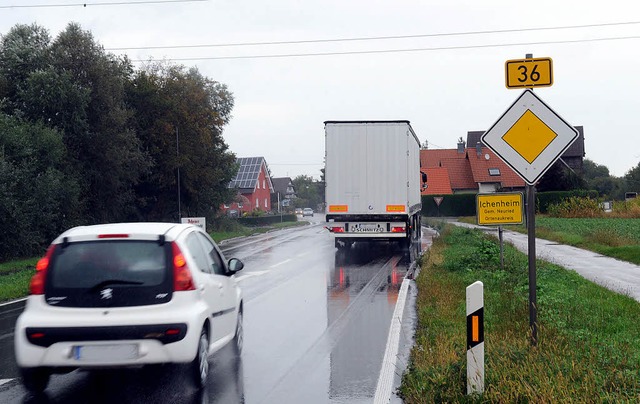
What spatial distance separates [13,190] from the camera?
26.1m

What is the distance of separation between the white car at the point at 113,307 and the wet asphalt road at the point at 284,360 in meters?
0.33

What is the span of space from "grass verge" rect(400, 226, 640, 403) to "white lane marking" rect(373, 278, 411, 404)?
20 centimetres

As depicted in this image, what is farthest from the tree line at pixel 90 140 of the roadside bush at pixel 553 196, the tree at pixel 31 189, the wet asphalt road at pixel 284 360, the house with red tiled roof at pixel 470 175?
the house with red tiled roof at pixel 470 175

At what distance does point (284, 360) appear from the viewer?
27.7 feet

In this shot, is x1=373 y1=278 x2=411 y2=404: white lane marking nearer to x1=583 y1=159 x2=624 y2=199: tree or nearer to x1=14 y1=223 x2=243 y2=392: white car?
x1=14 y1=223 x2=243 y2=392: white car

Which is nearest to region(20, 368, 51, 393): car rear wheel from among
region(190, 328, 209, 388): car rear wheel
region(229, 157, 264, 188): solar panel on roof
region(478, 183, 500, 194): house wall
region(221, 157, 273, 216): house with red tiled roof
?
region(190, 328, 209, 388): car rear wheel

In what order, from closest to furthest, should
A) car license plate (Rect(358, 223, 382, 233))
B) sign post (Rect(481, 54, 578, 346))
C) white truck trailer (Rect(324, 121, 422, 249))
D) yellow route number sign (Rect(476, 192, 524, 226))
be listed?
sign post (Rect(481, 54, 578, 346)), yellow route number sign (Rect(476, 192, 524, 226)), white truck trailer (Rect(324, 121, 422, 249)), car license plate (Rect(358, 223, 382, 233))

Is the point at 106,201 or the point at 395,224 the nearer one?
the point at 395,224

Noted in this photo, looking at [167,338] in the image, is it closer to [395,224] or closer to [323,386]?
[323,386]

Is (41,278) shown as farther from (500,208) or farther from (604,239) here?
(604,239)

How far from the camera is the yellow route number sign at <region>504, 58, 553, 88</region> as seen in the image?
7.30 metres

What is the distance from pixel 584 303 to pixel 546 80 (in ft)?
17.9

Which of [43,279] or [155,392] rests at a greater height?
[43,279]

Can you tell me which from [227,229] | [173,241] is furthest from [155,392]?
[227,229]
